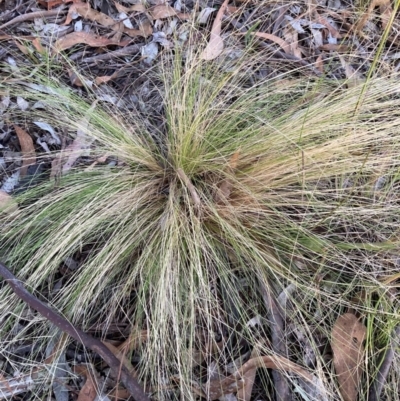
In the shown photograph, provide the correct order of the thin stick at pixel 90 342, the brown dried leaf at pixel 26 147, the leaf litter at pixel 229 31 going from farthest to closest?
the leaf litter at pixel 229 31 < the brown dried leaf at pixel 26 147 < the thin stick at pixel 90 342

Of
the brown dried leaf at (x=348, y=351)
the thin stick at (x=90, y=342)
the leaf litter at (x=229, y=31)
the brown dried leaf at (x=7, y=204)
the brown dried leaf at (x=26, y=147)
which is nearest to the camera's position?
the thin stick at (x=90, y=342)

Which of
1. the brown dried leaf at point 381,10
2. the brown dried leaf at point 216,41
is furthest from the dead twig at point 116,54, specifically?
the brown dried leaf at point 381,10

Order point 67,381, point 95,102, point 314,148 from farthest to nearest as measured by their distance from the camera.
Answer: point 95,102 < point 314,148 < point 67,381

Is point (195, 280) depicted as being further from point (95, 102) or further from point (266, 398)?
point (95, 102)

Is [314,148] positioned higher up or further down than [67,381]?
higher up

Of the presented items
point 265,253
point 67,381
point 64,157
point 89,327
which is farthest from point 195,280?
point 64,157

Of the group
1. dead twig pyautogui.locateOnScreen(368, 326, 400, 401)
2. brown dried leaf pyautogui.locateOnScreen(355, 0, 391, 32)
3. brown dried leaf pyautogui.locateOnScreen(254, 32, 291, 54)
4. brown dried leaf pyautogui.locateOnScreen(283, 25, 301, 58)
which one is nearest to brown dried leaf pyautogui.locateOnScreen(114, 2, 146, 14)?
brown dried leaf pyautogui.locateOnScreen(254, 32, 291, 54)

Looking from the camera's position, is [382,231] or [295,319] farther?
[382,231]

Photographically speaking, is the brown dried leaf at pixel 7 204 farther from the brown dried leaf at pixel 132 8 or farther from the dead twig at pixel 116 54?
the brown dried leaf at pixel 132 8

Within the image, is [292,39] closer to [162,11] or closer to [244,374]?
[162,11]
